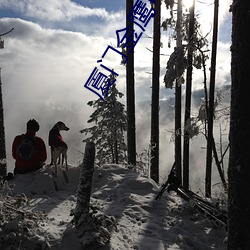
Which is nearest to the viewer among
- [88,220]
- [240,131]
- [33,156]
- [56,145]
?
[240,131]

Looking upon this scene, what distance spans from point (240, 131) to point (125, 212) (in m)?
3.86

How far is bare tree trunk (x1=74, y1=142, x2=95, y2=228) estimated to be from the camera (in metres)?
5.61

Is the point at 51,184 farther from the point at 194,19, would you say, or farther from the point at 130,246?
the point at 194,19

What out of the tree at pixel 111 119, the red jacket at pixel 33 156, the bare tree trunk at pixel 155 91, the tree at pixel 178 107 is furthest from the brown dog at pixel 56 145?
the tree at pixel 111 119

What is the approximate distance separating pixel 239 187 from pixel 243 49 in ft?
6.85

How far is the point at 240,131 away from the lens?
15.2 ft

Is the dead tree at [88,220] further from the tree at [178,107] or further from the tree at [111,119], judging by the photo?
the tree at [111,119]

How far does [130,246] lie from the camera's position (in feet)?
19.3

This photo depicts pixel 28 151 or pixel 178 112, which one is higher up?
pixel 178 112

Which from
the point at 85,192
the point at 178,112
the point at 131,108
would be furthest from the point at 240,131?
the point at 178,112

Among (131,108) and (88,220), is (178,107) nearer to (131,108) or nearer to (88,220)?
(131,108)

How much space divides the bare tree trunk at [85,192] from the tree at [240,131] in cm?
255

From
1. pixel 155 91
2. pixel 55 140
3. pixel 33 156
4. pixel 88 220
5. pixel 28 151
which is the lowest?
pixel 88 220

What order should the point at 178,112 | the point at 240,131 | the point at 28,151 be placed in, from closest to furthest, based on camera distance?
the point at 240,131
the point at 28,151
the point at 178,112
